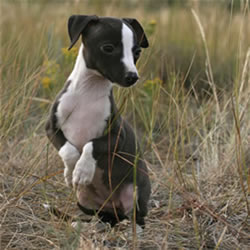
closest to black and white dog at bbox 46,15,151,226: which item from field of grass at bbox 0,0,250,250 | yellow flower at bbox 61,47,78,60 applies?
field of grass at bbox 0,0,250,250

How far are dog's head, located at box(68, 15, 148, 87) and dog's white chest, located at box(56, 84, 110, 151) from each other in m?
0.13

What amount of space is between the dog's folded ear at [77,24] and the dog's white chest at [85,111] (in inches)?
9.4

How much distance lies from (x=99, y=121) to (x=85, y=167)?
0.23 meters

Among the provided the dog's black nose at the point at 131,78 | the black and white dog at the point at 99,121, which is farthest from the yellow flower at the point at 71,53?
the dog's black nose at the point at 131,78

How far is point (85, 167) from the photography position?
2.36 meters

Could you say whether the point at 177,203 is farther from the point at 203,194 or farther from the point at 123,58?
the point at 123,58

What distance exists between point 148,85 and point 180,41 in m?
2.38

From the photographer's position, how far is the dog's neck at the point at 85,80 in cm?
246

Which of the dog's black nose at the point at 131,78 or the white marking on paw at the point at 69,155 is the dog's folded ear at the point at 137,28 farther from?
the white marking on paw at the point at 69,155

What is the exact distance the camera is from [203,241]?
2.41 metres

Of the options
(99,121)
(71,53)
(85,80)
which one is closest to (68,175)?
(99,121)

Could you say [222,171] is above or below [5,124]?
below

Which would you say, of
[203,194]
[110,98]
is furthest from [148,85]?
[110,98]

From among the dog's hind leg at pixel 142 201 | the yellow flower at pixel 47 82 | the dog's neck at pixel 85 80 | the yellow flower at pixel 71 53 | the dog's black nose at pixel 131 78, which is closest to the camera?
the dog's black nose at pixel 131 78
